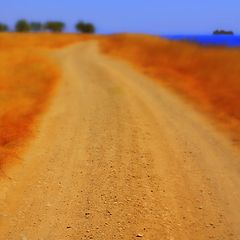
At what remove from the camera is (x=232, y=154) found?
32.3ft

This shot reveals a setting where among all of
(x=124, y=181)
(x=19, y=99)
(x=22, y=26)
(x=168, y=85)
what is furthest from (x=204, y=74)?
(x=22, y=26)

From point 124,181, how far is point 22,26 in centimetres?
11091

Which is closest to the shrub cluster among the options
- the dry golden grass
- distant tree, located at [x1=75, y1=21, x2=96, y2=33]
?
distant tree, located at [x1=75, y1=21, x2=96, y2=33]

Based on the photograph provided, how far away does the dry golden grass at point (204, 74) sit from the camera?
592 inches

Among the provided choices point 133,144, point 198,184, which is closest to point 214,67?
point 133,144

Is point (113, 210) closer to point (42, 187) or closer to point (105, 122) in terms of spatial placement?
point (42, 187)

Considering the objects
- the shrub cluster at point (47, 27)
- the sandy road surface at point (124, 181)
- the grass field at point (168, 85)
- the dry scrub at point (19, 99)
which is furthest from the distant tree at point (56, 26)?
the sandy road surface at point (124, 181)

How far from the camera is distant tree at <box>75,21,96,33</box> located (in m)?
118

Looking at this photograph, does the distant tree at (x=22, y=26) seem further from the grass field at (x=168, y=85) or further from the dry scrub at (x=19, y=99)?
the dry scrub at (x=19, y=99)

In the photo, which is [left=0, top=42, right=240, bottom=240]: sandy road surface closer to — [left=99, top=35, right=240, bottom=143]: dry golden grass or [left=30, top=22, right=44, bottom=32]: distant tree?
[left=99, top=35, right=240, bottom=143]: dry golden grass

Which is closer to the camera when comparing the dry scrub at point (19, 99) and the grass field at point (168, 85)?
the dry scrub at point (19, 99)

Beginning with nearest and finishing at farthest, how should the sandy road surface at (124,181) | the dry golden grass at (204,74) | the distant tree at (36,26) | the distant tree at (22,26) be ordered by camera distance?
1. the sandy road surface at (124,181)
2. the dry golden grass at (204,74)
3. the distant tree at (22,26)
4. the distant tree at (36,26)

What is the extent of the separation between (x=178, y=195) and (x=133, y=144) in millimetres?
3211

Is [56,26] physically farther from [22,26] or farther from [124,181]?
[124,181]
